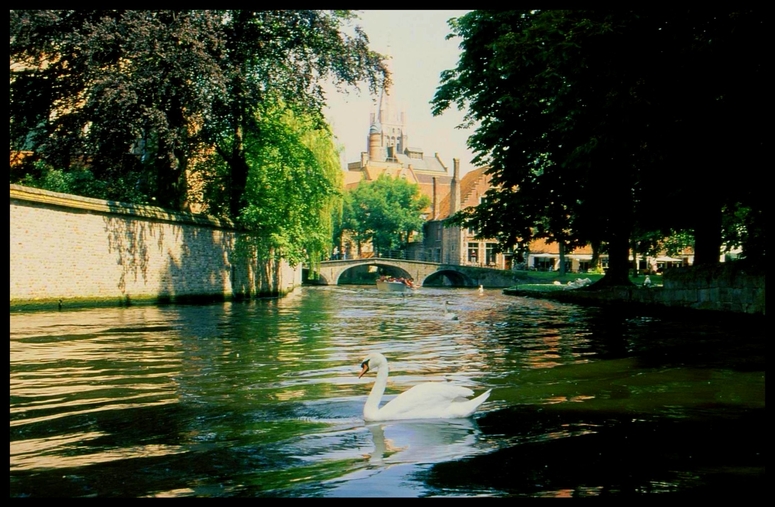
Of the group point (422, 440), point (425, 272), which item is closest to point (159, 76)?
point (422, 440)

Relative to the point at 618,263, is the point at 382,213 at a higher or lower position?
higher

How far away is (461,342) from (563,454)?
8768 mm

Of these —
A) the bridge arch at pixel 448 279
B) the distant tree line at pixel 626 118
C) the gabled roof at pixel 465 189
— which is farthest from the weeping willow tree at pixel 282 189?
the gabled roof at pixel 465 189

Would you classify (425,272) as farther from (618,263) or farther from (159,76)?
(159,76)

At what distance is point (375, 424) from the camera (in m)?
6.74

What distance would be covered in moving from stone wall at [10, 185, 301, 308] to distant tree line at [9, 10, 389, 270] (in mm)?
1366

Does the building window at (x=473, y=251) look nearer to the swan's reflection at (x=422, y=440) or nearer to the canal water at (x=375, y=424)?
the canal water at (x=375, y=424)

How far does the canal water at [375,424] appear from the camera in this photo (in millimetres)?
4941

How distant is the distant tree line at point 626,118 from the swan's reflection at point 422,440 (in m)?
7.22

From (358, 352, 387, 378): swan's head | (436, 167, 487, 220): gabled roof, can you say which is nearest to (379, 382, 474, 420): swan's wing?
(358, 352, 387, 378): swan's head

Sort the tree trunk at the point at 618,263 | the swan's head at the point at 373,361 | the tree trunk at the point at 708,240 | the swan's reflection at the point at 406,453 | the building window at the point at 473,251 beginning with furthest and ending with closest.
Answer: the building window at the point at 473,251 → the tree trunk at the point at 618,263 → the tree trunk at the point at 708,240 → the swan's head at the point at 373,361 → the swan's reflection at the point at 406,453

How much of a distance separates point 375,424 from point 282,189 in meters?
24.0

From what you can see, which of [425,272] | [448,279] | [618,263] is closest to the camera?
[618,263]

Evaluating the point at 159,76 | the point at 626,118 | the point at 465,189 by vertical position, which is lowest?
the point at 626,118
